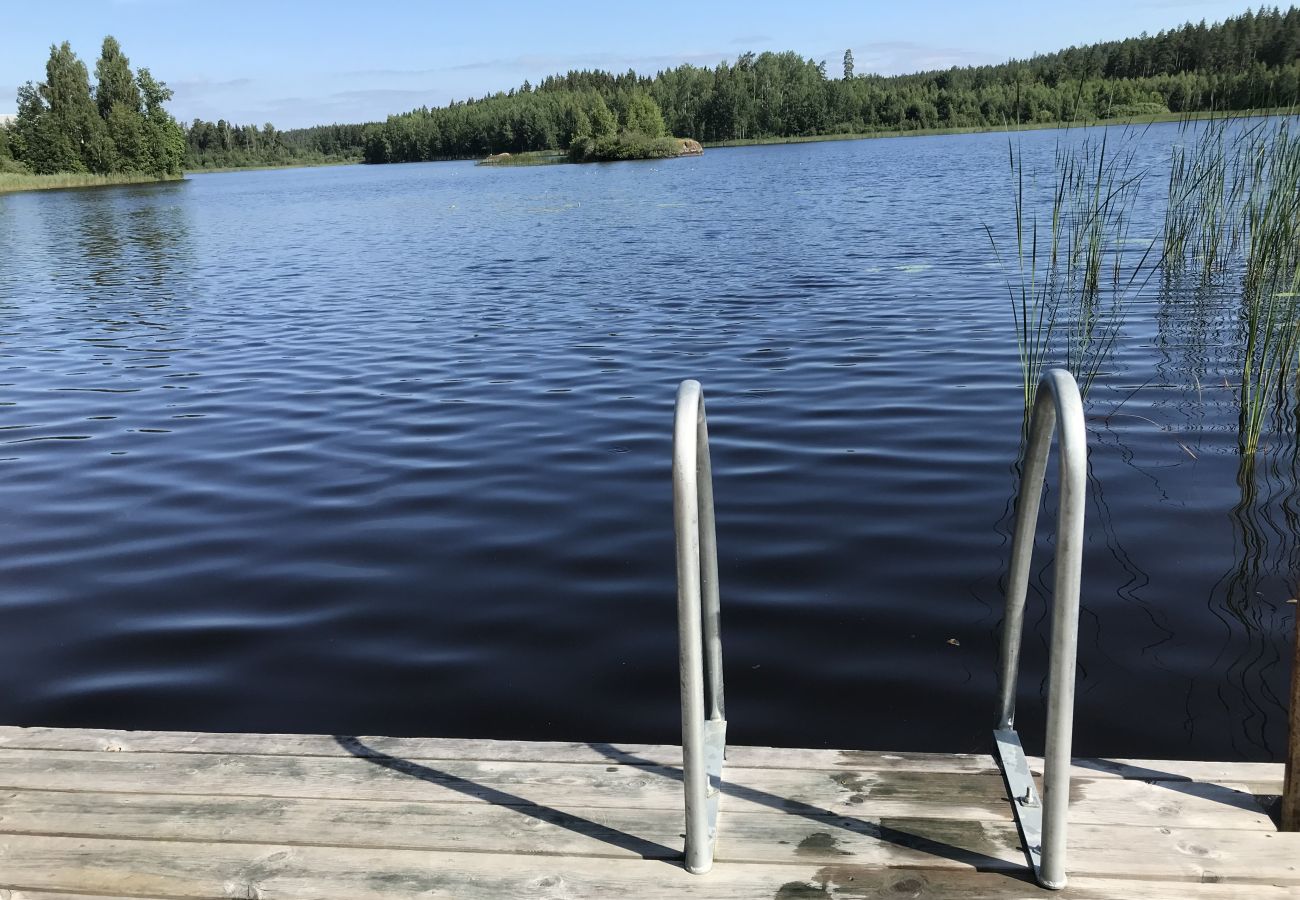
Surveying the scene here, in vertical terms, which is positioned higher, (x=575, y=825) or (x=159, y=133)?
(x=159, y=133)

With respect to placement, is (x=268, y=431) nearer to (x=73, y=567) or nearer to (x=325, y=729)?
(x=73, y=567)

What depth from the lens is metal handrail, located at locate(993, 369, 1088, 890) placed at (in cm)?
203

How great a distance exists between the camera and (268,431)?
27.7 ft

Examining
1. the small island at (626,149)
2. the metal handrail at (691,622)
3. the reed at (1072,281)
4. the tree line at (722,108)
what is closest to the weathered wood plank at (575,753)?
the metal handrail at (691,622)

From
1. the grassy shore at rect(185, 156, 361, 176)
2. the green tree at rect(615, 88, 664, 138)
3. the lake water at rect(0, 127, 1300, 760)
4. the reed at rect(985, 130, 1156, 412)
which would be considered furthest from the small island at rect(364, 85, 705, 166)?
the lake water at rect(0, 127, 1300, 760)

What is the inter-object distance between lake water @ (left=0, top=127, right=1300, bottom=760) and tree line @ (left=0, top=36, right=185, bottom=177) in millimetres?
67493

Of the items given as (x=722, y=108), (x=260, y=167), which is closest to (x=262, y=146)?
(x=260, y=167)

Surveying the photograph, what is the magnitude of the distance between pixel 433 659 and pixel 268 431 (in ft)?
15.2

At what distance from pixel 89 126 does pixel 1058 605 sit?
270 feet

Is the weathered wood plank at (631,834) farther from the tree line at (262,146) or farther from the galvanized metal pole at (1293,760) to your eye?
the tree line at (262,146)

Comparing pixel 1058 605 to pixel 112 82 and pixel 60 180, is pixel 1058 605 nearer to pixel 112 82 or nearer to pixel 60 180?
pixel 60 180

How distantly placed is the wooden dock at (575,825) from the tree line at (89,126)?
80.1 m

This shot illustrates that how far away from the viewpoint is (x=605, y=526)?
19.4 feet

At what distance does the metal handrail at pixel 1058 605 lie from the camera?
2.03m
